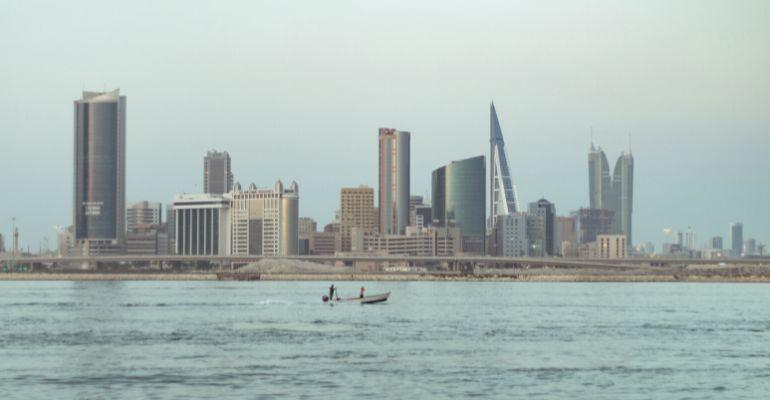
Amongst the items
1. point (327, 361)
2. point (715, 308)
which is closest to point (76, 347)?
point (327, 361)

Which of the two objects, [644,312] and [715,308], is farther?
[715,308]

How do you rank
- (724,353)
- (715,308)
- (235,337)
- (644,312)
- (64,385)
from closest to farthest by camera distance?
(64,385) < (724,353) < (235,337) < (644,312) < (715,308)

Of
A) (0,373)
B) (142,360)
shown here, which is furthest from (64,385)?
(142,360)

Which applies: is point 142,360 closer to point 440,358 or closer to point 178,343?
point 178,343

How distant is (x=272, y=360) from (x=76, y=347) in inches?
518

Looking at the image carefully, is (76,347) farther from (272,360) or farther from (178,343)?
(272,360)

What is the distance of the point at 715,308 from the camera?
388 ft

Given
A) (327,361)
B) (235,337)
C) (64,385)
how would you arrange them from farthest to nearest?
1. (235,337)
2. (327,361)
3. (64,385)

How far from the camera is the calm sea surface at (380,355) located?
158 ft

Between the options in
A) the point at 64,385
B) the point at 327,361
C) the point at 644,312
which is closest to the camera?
the point at 64,385

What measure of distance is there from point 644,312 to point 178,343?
5201 cm

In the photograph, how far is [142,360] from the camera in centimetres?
5775

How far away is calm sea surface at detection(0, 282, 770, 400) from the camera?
48188 mm

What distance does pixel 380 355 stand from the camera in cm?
6078
